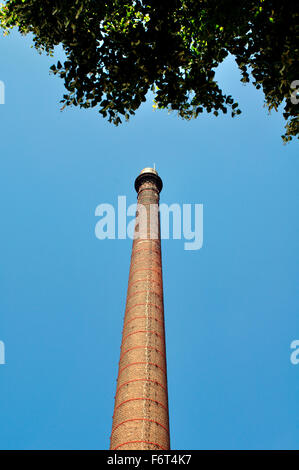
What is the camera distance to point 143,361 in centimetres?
963

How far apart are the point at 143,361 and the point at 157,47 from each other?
781 cm

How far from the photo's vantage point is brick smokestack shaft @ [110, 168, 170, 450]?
8.15 metres

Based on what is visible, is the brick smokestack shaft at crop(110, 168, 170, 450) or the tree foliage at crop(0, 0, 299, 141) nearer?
the tree foliage at crop(0, 0, 299, 141)

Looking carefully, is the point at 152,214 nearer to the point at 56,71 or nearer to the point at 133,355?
the point at 133,355

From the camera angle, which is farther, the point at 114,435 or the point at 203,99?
the point at 114,435

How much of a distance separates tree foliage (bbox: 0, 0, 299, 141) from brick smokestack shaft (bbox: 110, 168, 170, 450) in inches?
247

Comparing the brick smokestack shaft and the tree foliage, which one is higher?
the tree foliage

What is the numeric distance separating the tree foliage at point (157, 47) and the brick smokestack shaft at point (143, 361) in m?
6.28

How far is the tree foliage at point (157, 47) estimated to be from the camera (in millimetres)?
6488

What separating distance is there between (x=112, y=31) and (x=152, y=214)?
30.6ft

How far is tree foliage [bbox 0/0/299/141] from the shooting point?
6.49 meters

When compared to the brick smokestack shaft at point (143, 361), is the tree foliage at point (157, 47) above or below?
above
